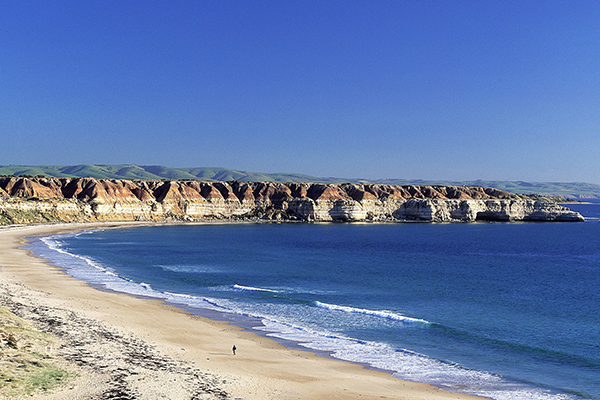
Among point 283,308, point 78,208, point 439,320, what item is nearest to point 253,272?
point 283,308

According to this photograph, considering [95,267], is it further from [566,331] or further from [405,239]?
[405,239]

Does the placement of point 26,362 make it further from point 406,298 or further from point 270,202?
point 270,202

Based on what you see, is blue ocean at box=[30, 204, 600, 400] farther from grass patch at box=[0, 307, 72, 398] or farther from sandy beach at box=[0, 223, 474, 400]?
grass patch at box=[0, 307, 72, 398]

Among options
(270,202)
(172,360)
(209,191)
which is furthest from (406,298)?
(209,191)

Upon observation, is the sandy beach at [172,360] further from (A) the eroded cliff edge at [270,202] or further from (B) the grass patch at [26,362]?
(A) the eroded cliff edge at [270,202]

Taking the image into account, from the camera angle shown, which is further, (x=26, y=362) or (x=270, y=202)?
(x=270, y=202)

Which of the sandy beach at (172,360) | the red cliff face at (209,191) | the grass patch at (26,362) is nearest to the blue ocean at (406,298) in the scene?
the sandy beach at (172,360)
